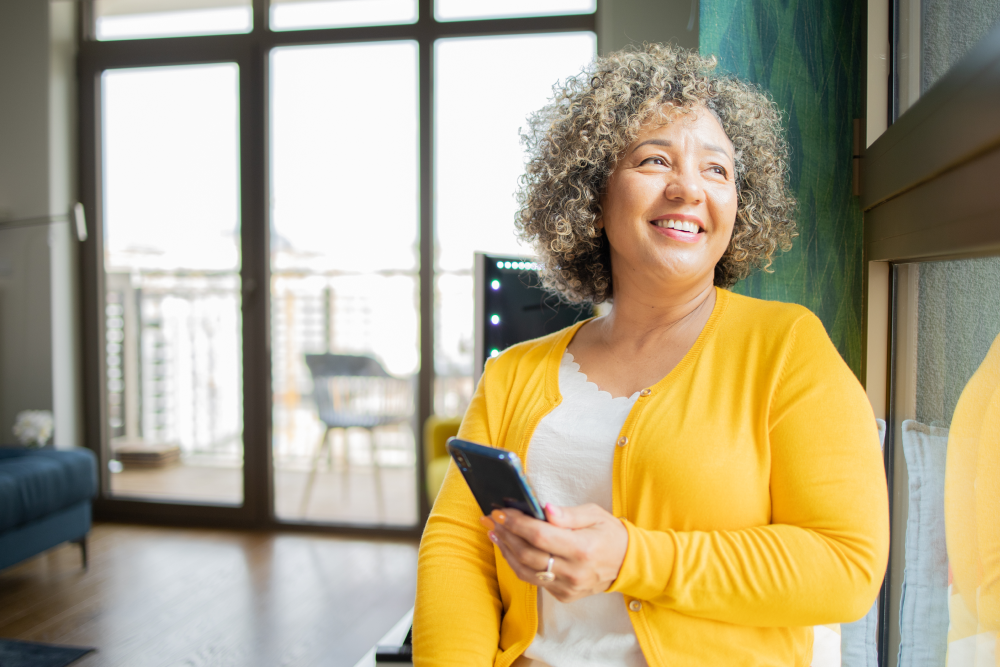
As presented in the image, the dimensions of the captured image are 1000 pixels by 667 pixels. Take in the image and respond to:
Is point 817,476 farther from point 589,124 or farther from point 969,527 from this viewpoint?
point 589,124

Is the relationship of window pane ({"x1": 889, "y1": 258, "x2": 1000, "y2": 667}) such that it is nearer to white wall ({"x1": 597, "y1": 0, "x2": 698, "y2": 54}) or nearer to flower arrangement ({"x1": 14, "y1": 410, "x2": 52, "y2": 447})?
white wall ({"x1": 597, "y1": 0, "x2": 698, "y2": 54})

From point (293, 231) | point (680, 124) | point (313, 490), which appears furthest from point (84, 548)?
point (680, 124)

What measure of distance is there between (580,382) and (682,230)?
0.89 feet

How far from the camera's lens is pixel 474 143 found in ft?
11.3

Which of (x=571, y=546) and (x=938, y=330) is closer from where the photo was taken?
(x=571, y=546)

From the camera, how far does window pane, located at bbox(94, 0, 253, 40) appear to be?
3.57 meters

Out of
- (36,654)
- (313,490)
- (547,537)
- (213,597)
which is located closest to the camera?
(547,537)

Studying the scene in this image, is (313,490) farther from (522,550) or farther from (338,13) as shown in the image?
(522,550)

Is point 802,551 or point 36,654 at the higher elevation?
point 802,551

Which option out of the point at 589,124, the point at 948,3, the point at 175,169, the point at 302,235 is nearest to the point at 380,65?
the point at 302,235

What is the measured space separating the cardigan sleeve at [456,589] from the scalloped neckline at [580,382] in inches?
6.2

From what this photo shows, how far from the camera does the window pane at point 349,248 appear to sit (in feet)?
11.5

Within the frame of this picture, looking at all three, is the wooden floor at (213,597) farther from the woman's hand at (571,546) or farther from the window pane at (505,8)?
the window pane at (505,8)

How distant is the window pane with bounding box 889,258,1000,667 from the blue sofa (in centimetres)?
291
